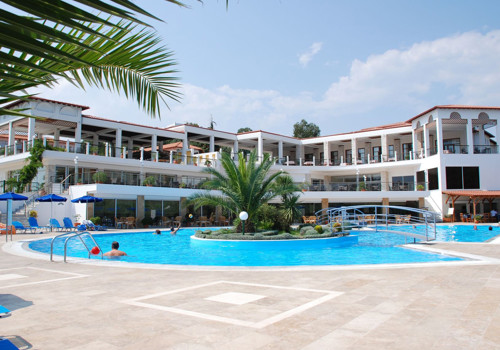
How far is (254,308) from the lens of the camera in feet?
17.9

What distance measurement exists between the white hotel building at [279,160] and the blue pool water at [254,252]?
280 inches

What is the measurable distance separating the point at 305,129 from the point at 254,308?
6163 centimetres

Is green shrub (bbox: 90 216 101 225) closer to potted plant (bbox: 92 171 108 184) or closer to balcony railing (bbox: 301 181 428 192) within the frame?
potted plant (bbox: 92 171 108 184)

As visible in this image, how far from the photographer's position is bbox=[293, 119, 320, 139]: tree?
2576 inches

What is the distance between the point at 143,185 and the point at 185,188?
3248 mm

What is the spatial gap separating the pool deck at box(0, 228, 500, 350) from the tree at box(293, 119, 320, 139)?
188 feet

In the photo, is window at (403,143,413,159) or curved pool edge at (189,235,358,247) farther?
window at (403,143,413,159)

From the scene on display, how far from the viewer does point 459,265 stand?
9352 millimetres

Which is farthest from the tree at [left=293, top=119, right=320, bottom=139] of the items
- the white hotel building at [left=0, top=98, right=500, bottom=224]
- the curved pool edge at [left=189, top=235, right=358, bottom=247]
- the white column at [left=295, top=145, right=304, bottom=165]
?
the curved pool edge at [left=189, top=235, right=358, bottom=247]

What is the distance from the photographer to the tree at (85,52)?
1288mm

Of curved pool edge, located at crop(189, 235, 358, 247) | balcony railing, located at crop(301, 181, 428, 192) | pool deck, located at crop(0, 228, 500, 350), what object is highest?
balcony railing, located at crop(301, 181, 428, 192)

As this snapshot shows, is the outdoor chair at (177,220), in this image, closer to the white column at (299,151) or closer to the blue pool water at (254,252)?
the blue pool water at (254,252)

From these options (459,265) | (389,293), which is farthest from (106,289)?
(459,265)

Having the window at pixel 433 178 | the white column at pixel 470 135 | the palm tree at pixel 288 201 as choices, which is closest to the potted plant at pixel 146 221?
the palm tree at pixel 288 201
